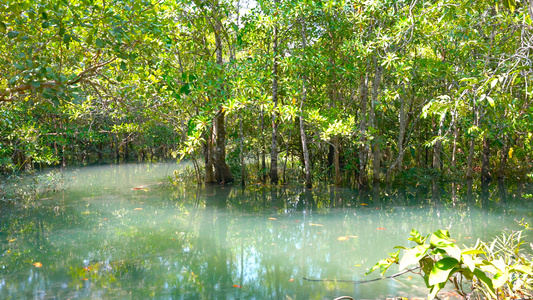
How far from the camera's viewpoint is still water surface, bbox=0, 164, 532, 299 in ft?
15.3

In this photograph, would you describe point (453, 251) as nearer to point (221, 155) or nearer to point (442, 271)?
point (442, 271)

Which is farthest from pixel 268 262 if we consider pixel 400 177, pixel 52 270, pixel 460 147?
pixel 460 147

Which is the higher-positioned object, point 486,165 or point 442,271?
point 486,165

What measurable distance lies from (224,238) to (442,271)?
202 inches

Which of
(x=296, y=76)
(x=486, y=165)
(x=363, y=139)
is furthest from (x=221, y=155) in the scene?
(x=486, y=165)

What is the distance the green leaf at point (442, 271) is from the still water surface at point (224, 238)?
240 centimetres

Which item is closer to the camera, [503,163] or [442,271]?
[442,271]

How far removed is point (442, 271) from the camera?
6.66 ft

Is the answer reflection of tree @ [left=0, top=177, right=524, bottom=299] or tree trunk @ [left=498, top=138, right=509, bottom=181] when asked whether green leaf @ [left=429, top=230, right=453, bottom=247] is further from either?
tree trunk @ [left=498, top=138, right=509, bottom=181]

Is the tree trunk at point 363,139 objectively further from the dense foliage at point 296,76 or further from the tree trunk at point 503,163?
the tree trunk at point 503,163

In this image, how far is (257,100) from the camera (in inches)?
355

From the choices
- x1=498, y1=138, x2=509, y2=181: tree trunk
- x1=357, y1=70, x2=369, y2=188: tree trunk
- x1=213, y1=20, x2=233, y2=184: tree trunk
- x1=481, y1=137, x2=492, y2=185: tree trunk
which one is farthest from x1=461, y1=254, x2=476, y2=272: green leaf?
x1=498, y1=138, x2=509, y2=181: tree trunk

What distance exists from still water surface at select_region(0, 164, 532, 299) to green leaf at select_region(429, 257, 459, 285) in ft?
7.87

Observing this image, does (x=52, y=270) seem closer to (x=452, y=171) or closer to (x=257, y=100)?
(x=257, y=100)
